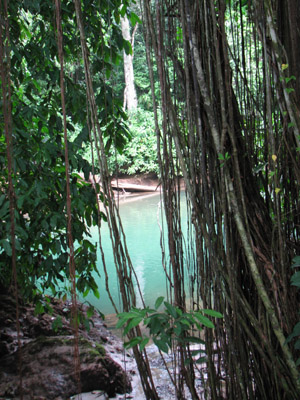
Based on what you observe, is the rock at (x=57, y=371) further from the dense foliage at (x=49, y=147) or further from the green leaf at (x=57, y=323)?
the dense foliage at (x=49, y=147)

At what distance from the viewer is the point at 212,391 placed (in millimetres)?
1294

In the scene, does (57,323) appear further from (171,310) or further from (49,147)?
(171,310)

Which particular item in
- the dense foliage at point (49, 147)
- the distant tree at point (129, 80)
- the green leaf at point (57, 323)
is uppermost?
the distant tree at point (129, 80)

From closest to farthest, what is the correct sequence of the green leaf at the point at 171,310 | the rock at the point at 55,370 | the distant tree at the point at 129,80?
the green leaf at the point at 171,310 < the rock at the point at 55,370 < the distant tree at the point at 129,80

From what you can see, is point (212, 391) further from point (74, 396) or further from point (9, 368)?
point (9, 368)

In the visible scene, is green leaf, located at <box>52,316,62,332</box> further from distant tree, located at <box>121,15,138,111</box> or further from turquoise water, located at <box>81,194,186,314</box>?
distant tree, located at <box>121,15,138,111</box>

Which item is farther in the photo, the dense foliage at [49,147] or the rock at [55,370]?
the rock at [55,370]

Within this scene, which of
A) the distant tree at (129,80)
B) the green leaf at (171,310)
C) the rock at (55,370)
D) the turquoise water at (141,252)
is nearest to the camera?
the green leaf at (171,310)

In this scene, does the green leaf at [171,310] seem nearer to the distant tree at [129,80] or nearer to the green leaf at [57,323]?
the green leaf at [57,323]

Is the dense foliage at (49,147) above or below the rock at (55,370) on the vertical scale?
above

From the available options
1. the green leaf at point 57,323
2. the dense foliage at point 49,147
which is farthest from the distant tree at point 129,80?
the green leaf at point 57,323

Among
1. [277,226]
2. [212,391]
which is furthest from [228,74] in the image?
[212,391]

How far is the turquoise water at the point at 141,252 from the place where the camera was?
4096mm

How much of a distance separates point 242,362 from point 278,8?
3.72 feet
